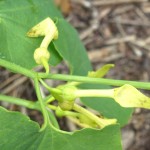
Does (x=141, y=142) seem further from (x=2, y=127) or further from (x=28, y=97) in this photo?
(x=2, y=127)

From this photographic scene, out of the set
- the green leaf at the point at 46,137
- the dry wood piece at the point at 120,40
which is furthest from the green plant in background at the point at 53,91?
the dry wood piece at the point at 120,40

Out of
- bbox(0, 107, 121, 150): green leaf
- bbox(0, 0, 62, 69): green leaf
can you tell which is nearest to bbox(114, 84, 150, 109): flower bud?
bbox(0, 107, 121, 150): green leaf

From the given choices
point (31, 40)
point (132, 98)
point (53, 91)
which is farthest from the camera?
point (31, 40)

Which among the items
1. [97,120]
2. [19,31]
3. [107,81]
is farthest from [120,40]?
[107,81]

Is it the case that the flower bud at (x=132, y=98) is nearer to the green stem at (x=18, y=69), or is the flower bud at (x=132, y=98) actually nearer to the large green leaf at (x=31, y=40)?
the green stem at (x=18, y=69)

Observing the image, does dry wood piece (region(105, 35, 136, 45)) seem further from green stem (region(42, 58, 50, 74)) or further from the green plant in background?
green stem (region(42, 58, 50, 74))

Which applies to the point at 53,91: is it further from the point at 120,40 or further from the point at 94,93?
the point at 120,40

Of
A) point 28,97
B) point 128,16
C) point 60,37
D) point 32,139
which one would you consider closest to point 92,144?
point 32,139
